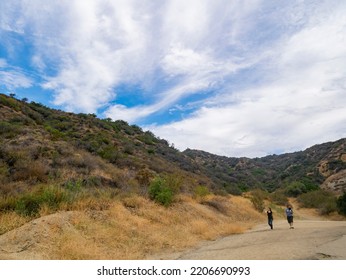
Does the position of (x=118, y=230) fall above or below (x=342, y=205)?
below

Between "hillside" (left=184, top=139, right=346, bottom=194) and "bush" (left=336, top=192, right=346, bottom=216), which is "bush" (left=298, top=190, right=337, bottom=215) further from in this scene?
"hillside" (left=184, top=139, right=346, bottom=194)

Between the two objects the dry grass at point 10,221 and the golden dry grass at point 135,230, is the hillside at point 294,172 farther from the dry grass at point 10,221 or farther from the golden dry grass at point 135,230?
the dry grass at point 10,221

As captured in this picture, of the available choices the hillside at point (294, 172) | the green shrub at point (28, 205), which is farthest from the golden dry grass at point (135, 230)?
the hillside at point (294, 172)

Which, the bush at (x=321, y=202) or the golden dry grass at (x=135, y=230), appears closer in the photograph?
the golden dry grass at (x=135, y=230)

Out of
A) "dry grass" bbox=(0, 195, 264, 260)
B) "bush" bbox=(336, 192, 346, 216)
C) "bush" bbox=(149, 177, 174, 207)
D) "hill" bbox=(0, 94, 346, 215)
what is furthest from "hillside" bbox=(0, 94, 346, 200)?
"bush" bbox=(336, 192, 346, 216)

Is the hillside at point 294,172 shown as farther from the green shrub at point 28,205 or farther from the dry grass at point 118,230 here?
the green shrub at point 28,205

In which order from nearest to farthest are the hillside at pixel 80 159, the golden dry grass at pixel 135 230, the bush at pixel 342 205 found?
the golden dry grass at pixel 135 230, the hillside at pixel 80 159, the bush at pixel 342 205

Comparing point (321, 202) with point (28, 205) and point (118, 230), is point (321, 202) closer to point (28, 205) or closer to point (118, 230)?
point (118, 230)

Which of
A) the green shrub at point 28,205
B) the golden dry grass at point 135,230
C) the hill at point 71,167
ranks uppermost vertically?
the hill at point 71,167

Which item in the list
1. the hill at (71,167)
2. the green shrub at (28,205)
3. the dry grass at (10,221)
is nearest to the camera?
the dry grass at (10,221)

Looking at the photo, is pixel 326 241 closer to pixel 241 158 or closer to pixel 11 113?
pixel 11 113

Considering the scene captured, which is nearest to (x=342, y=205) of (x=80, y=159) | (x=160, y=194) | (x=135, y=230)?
(x=160, y=194)

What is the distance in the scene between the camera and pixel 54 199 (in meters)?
13.5

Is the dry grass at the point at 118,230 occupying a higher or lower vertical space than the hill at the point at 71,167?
lower
